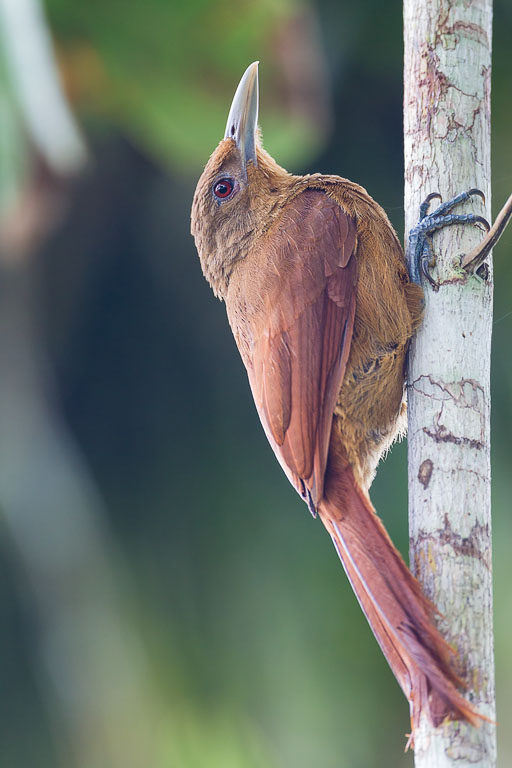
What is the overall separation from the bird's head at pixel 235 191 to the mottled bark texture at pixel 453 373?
3.63 ft

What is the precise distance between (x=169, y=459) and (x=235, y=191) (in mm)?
2476

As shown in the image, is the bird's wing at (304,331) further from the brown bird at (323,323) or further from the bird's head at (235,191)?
the bird's head at (235,191)

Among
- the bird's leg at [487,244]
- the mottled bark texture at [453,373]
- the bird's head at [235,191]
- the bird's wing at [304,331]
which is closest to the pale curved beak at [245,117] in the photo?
the bird's head at [235,191]

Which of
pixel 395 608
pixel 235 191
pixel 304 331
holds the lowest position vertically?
pixel 395 608

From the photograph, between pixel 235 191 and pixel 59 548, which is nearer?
pixel 235 191

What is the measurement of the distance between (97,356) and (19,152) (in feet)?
6.39

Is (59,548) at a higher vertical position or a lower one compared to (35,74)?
lower

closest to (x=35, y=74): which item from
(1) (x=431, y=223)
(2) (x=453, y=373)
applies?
(1) (x=431, y=223)

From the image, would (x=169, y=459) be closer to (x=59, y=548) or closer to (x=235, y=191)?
(x=59, y=548)

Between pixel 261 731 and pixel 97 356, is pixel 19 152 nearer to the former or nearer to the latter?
pixel 97 356

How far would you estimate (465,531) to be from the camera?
6.95ft

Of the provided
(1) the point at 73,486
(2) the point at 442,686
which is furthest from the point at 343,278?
(1) the point at 73,486

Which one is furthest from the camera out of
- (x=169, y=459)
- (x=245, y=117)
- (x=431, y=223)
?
(x=169, y=459)

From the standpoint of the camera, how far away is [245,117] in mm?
3648
